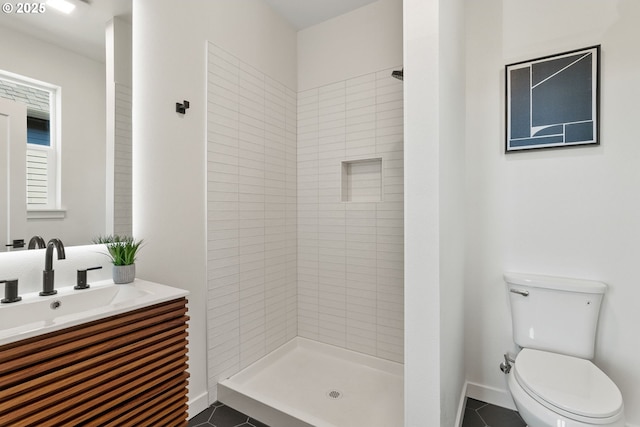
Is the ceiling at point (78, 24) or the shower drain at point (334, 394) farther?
the shower drain at point (334, 394)

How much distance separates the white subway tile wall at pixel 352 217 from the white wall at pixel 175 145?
3.13 ft

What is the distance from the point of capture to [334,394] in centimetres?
207

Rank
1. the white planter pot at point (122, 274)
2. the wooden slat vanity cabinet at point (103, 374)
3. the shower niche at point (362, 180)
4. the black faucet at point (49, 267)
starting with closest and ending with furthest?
the wooden slat vanity cabinet at point (103, 374)
the black faucet at point (49, 267)
the white planter pot at point (122, 274)
the shower niche at point (362, 180)

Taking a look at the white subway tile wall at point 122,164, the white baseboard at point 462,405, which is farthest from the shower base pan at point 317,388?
the white subway tile wall at point 122,164

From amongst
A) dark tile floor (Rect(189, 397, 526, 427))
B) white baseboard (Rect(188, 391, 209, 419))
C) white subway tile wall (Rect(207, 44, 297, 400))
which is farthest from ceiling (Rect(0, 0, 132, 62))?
dark tile floor (Rect(189, 397, 526, 427))

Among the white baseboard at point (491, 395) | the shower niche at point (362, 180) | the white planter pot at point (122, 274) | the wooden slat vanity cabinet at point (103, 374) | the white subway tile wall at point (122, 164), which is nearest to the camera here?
the wooden slat vanity cabinet at point (103, 374)

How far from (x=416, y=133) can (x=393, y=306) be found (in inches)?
57.0

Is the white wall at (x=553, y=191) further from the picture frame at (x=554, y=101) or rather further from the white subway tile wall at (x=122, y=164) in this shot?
the white subway tile wall at (x=122, y=164)

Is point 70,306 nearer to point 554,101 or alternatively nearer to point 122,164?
point 122,164

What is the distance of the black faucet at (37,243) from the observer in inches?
52.2

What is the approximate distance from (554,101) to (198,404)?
8.87ft

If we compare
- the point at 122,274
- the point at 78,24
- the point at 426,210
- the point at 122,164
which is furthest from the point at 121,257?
the point at 426,210

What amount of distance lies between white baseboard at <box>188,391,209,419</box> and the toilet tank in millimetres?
1856

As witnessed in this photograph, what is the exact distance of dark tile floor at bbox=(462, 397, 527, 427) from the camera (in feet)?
5.78
